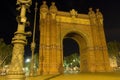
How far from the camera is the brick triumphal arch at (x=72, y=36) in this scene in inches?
1204

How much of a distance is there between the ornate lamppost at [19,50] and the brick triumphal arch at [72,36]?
22923 millimetres

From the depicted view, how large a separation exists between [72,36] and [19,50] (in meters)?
31.8

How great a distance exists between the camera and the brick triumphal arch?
30.6m

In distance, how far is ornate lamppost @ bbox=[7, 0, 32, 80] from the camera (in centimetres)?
619

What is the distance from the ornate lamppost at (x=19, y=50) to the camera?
6191 millimetres

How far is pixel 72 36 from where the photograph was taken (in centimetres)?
3794

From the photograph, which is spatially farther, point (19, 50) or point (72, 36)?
point (72, 36)

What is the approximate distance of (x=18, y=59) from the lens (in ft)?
21.2

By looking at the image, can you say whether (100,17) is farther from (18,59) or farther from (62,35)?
(18,59)

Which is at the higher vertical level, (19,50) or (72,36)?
(72,36)

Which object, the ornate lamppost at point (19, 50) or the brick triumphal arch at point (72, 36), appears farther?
the brick triumphal arch at point (72, 36)

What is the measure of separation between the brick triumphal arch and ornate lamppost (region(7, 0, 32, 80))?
75.2 ft

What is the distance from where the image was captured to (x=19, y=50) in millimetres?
6617

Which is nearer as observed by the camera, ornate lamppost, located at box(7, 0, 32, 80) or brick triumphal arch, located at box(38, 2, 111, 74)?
ornate lamppost, located at box(7, 0, 32, 80)
